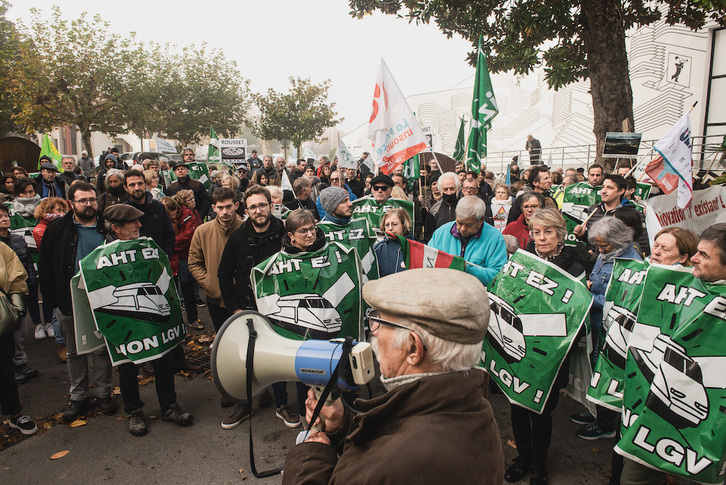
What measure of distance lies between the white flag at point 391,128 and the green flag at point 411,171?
1905 millimetres

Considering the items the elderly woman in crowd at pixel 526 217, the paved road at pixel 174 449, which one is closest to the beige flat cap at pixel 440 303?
the paved road at pixel 174 449

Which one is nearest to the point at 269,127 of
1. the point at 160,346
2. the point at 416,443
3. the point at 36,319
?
the point at 36,319

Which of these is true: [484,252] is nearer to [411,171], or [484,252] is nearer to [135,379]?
[135,379]

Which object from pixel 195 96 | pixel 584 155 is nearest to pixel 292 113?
pixel 195 96

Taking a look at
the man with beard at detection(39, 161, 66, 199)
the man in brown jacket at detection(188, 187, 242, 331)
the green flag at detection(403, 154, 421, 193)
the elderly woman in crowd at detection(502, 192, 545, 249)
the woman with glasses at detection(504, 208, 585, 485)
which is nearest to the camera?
the woman with glasses at detection(504, 208, 585, 485)

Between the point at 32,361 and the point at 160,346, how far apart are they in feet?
8.47

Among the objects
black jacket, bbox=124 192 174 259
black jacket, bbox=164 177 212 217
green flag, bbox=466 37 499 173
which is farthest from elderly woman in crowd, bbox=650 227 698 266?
black jacket, bbox=164 177 212 217

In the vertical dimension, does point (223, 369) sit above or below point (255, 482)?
above

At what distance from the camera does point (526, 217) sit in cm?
519

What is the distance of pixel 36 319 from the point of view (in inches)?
231

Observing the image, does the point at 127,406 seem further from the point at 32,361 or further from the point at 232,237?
the point at 32,361

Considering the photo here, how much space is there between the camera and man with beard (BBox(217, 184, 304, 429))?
4012mm

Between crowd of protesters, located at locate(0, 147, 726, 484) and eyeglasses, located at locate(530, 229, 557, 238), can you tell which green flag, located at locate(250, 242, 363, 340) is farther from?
eyeglasses, located at locate(530, 229, 557, 238)

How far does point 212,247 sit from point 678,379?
391cm
